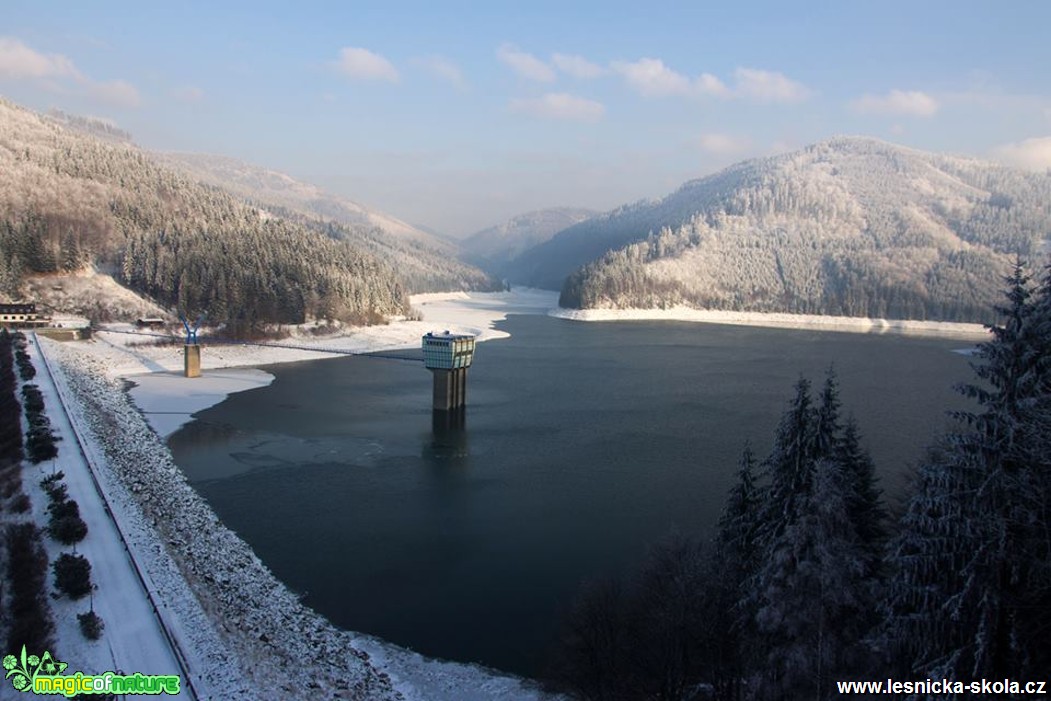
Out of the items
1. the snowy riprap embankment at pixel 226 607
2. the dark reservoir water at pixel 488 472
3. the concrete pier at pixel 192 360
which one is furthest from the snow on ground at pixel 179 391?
the snowy riprap embankment at pixel 226 607

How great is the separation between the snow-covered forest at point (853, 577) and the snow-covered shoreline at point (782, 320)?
5160 inches

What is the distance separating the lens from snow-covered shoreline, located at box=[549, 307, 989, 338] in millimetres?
137500

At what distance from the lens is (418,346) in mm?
95188

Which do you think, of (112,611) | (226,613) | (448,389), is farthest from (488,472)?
(112,611)

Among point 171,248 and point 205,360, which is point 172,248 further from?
point 205,360

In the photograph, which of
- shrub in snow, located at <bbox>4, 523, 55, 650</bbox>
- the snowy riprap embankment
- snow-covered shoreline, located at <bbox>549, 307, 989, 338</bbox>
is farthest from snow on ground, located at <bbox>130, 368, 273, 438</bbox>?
snow-covered shoreline, located at <bbox>549, 307, 989, 338</bbox>

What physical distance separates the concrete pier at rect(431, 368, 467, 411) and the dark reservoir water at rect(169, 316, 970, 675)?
195 centimetres

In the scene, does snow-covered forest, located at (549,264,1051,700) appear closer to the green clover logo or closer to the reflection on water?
the green clover logo

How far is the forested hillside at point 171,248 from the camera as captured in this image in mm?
85688

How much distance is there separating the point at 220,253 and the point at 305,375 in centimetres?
3445

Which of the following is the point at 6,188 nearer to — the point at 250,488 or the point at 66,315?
the point at 66,315

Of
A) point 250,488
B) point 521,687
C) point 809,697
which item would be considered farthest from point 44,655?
point 250,488

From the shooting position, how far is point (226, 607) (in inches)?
779

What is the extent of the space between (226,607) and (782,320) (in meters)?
152
